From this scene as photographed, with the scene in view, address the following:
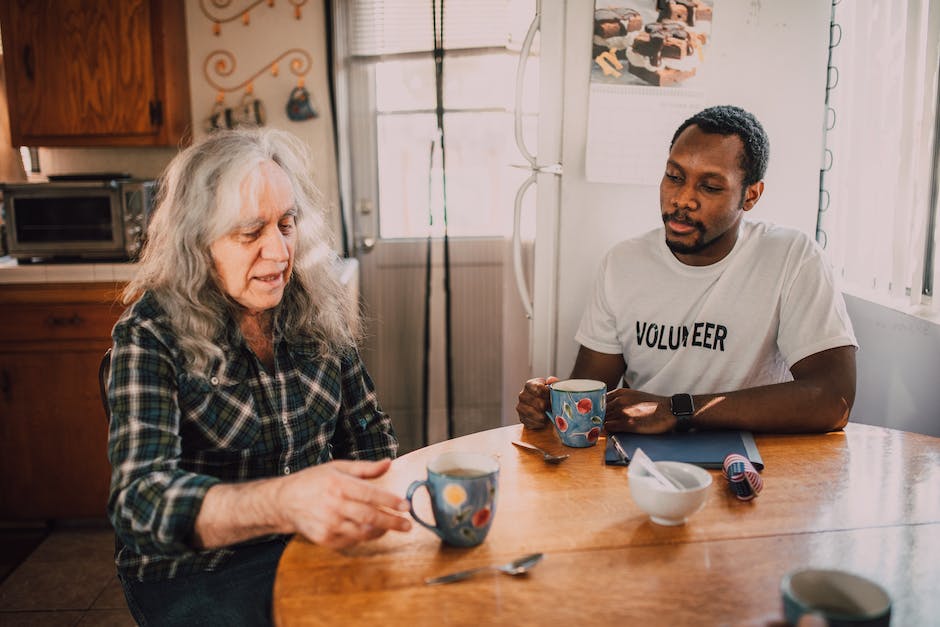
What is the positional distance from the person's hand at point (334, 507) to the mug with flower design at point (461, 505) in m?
0.04

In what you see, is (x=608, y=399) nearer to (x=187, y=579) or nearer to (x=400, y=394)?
(x=187, y=579)

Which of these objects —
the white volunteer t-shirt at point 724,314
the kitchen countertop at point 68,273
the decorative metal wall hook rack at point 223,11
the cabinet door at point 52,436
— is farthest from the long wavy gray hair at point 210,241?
the decorative metal wall hook rack at point 223,11

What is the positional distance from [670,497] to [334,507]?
16.1 inches

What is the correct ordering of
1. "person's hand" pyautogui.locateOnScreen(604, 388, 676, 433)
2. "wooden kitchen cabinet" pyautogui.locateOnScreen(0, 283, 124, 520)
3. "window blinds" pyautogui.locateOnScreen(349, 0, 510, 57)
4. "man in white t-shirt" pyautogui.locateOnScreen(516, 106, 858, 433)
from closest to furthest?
"person's hand" pyautogui.locateOnScreen(604, 388, 676, 433) → "man in white t-shirt" pyautogui.locateOnScreen(516, 106, 858, 433) → "wooden kitchen cabinet" pyautogui.locateOnScreen(0, 283, 124, 520) → "window blinds" pyautogui.locateOnScreen(349, 0, 510, 57)

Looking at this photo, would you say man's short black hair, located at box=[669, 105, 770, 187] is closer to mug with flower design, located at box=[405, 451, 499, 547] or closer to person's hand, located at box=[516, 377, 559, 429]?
person's hand, located at box=[516, 377, 559, 429]

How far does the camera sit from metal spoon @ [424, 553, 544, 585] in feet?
2.81

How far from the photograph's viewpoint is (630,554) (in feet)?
3.00

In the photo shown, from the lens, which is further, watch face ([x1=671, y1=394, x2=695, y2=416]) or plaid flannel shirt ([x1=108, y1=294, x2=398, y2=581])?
watch face ([x1=671, y1=394, x2=695, y2=416])

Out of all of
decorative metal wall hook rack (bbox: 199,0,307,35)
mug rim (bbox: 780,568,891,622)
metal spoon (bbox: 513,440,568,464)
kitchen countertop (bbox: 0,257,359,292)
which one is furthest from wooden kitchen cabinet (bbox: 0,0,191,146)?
mug rim (bbox: 780,568,891,622)

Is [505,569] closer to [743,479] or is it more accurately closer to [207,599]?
[743,479]

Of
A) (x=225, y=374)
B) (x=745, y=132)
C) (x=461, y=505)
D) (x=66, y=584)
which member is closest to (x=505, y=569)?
(x=461, y=505)

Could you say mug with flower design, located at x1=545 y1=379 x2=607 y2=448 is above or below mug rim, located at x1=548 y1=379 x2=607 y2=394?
below

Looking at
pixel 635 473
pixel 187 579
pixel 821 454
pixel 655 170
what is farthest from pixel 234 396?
pixel 655 170

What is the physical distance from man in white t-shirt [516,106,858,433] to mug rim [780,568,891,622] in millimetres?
886
